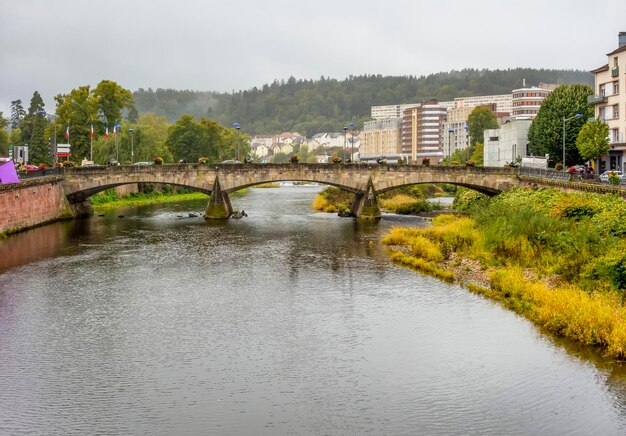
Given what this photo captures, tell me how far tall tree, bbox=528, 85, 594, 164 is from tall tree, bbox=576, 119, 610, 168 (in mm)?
11443

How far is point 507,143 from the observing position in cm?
11956

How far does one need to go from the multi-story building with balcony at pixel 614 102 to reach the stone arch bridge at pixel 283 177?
43.0 feet

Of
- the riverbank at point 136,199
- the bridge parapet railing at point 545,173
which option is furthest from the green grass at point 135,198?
the bridge parapet railing at point 545,173

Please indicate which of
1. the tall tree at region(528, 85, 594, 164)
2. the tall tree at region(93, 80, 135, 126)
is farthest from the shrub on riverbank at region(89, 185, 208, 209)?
the tall tree at region(528, 85, 594, 164)

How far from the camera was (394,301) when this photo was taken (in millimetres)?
39312

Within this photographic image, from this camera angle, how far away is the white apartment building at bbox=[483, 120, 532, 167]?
112062 mm

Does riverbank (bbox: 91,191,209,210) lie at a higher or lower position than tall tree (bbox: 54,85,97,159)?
lower

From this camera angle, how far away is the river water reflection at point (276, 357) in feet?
78.5

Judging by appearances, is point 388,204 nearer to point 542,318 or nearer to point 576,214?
point 576,214

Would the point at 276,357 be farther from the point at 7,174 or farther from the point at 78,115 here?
the point at 78,115

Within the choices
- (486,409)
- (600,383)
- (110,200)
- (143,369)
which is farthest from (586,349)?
(110,200)

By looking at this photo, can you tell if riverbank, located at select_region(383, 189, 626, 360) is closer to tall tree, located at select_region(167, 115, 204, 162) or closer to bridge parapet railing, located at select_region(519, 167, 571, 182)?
bridge parapet railing, located at select_region(519, 167, 571, 182)

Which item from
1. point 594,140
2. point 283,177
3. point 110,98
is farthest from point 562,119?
point 110,98

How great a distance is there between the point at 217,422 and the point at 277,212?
72.2 metres
